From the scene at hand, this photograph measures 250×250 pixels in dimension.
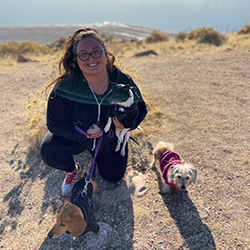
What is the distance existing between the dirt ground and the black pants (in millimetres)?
228

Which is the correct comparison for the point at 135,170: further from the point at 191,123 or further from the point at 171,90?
the point at 171,90

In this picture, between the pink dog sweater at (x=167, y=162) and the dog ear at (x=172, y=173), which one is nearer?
the dog ear at (x=172, y=173)

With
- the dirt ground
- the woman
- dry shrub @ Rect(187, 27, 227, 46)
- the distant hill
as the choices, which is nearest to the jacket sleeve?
the woman

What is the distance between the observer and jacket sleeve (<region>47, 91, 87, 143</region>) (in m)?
2.29

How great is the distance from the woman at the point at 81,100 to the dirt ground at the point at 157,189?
676 mm

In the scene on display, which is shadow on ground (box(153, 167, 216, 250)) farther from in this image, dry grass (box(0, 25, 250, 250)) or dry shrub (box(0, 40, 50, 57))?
dry shrub (box(0, 40, 50, 57))

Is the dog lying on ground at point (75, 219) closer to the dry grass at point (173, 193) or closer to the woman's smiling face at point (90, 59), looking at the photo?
the dry grass at point (173, 193)

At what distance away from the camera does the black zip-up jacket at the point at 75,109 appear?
2.30 m

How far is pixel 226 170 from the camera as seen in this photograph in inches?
119

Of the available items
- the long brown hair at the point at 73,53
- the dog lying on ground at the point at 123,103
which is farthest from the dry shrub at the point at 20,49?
the dog lying on ground at the point at 123,103

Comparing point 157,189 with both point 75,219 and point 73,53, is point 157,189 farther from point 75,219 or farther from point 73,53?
point 73,53

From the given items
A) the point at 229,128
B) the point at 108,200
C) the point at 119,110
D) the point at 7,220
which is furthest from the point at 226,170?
the point at 7,220

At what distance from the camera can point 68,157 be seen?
2.53 m

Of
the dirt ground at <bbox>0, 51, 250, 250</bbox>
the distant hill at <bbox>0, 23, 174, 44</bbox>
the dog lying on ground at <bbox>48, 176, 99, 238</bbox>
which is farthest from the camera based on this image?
the distant hill at <bbox>0, 23, 174, 44</bbox>
